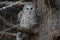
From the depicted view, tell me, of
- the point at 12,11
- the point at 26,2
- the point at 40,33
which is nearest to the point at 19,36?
the point at 26,2

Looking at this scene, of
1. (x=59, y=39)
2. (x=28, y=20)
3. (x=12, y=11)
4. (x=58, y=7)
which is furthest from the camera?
(x=12, y=11)

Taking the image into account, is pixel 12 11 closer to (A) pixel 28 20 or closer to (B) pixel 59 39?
(A) pixel 28 20

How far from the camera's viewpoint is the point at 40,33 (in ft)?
5.92

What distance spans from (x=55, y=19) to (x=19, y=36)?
2.83ft

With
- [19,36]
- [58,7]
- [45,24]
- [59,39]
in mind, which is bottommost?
[19,36]

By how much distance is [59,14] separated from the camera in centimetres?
174

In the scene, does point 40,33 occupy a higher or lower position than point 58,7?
lower

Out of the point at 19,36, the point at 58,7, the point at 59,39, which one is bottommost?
the point at 19,36

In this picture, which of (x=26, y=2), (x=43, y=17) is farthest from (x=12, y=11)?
(x=43, y=17)

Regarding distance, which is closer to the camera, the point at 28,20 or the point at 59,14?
the point at 59,14

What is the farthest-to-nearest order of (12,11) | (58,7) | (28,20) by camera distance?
(12,11) → (28,20) → (58,7)

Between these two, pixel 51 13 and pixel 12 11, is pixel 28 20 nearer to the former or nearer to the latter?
pixel 51 13

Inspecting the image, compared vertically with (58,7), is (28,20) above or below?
below

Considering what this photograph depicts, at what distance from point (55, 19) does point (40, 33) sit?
7.4 inches
